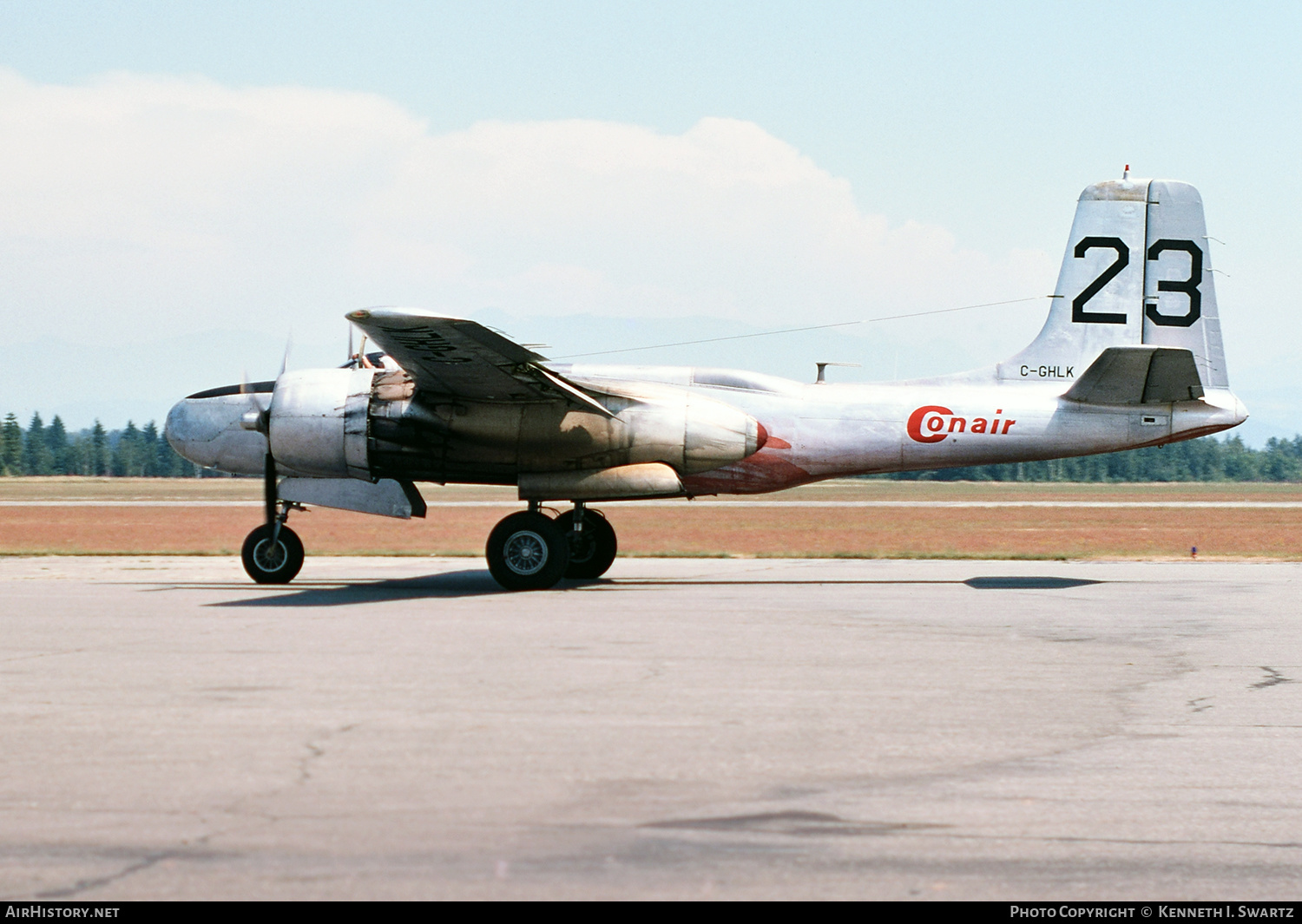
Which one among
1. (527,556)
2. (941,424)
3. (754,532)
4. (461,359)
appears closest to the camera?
(461,359)

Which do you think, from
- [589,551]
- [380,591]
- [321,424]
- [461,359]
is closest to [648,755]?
[461,359]

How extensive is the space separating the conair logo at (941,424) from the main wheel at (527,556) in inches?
237

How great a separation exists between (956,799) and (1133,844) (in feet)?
3.19

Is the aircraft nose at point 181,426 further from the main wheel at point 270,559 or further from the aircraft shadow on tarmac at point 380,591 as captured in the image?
the aircraft shadow on tarmac at point 380,591

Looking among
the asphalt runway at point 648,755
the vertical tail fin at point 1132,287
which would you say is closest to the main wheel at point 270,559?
the asphalt runway at point 648,755

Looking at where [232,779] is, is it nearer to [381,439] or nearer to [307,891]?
[307,891]

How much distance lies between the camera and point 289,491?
1933 cm

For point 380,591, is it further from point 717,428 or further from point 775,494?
point 775,494

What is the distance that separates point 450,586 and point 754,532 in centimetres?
1885

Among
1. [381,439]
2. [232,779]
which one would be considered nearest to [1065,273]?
[381,439]

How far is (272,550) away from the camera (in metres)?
19.1

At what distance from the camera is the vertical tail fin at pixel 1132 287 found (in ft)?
65.0

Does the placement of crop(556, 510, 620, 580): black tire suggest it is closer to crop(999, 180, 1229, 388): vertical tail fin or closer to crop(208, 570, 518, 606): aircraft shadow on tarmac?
crop(208, 570, 518, 606): aircraft shadow on tarmac

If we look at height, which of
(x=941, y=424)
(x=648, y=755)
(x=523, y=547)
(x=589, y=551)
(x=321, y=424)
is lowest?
(x=648, y=755)
